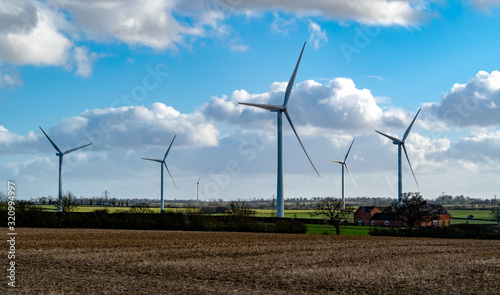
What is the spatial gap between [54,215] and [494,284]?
74135 millimetres

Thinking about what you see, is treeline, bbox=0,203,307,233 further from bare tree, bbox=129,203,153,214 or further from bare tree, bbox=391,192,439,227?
bare tree, bbox=391,192,439,227

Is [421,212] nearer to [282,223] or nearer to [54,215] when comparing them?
[282,223]

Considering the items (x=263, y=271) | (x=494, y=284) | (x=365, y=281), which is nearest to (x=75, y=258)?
(x=263, y=271)

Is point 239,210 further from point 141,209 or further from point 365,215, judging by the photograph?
point 365,215

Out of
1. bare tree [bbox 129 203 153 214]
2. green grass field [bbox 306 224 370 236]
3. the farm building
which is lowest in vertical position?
the farm building

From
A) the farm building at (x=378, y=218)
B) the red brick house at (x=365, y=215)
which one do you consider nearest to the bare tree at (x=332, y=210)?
the farm building at (x=378, y=218)

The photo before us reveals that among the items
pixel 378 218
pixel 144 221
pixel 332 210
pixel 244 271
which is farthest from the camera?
pixel 378 218

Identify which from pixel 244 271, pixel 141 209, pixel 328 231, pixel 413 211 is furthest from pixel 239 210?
pixel 244 271

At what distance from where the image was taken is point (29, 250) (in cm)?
3988

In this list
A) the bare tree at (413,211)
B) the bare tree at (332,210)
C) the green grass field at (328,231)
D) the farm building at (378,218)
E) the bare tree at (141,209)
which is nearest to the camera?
the green grass field at (328,231)

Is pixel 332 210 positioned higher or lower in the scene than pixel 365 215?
higher

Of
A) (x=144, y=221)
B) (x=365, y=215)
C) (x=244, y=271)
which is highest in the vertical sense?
(x=244, y=271)

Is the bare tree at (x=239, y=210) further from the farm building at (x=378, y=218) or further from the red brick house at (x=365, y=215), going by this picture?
the red brick house at (x=365, y=215)

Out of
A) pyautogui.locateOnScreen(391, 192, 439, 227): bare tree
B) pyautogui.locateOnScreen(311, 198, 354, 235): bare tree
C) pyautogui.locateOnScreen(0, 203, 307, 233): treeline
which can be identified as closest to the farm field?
pyautogui.locateOnScreen(0, 203, 307, 233): treeline
